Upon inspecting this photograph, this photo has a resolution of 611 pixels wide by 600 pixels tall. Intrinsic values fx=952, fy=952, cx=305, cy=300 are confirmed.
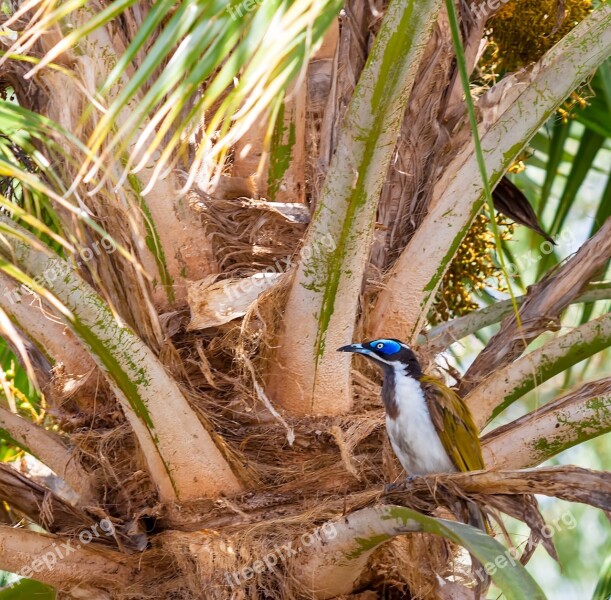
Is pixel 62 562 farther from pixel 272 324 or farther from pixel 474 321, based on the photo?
pixel 474 321

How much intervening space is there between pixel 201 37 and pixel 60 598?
2037 millimetres

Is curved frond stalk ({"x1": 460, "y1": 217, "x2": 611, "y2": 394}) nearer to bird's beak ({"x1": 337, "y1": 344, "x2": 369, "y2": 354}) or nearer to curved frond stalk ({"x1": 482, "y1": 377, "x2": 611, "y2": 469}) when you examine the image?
curved frond stalk ({"x1": 482, "y1": 377, "x2": 611, "y2": 469})

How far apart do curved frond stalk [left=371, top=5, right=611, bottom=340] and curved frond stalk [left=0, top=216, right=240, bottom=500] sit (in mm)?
698

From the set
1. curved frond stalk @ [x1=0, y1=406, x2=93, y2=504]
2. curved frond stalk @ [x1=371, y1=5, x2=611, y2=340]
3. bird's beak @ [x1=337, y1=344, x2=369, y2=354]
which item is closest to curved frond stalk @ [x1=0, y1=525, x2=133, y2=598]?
curved frond stalk @ [x1=0, y1=406, x2=93, y2=504]

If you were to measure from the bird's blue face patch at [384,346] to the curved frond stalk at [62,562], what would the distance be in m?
0.99

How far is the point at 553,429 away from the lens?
272 cm

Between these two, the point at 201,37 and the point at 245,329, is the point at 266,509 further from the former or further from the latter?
the point at 201,37

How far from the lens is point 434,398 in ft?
10.6

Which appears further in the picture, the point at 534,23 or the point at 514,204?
the point at 534,23

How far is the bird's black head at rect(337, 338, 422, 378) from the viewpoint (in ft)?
9.51

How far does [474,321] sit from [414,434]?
68 centimetres

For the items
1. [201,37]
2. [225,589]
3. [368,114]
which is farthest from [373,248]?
[201,37]

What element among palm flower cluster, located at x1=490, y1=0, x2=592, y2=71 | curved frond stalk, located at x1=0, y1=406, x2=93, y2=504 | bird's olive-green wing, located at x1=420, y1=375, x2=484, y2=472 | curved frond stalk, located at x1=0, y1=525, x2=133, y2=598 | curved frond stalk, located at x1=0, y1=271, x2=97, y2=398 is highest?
palm flower cluster, located at x1=490, y1=0, x2=592, y2=71

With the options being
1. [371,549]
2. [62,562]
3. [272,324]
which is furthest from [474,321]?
[62,562]
